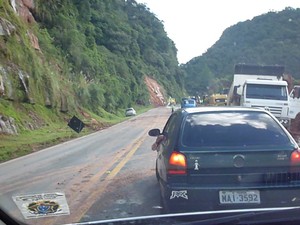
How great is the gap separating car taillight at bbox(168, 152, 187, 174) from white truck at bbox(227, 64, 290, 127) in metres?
16.4

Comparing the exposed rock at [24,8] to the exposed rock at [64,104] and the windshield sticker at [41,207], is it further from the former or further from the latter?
the windshield sticker at [41,207]

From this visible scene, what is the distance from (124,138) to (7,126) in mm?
6167

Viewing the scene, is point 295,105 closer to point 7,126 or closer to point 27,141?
point 27,141

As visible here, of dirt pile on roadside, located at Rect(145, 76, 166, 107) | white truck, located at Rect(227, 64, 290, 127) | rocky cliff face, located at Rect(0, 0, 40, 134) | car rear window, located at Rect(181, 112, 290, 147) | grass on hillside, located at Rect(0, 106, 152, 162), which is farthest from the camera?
dirt pile on roadside, located at Rect(145, 76, 166, 107)

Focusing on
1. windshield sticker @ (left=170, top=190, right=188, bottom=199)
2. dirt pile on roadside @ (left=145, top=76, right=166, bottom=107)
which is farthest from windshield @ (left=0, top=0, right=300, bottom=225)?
dirt pile on roadside @ (left=145, top=76, right=166, bottom=107)

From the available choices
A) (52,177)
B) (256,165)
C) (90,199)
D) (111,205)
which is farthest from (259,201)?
(52,177)

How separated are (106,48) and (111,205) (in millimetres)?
69159

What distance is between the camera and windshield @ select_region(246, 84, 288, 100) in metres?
23.3

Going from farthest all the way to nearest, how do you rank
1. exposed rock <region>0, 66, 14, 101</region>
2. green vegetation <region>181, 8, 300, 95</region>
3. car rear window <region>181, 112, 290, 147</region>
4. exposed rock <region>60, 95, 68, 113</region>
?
green vegetation <region>181, 8, 300, 95</region> → exposed rock <region>60, 95, 68, 113</region> → exposed rock <region>0, 66, 14, 101</region> → car rear window <region>181, 112, 290, 147</region>

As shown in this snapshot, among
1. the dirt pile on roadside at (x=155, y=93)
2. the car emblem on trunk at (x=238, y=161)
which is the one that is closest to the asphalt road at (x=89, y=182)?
the car emblem on trunk at (x=238, y=161)

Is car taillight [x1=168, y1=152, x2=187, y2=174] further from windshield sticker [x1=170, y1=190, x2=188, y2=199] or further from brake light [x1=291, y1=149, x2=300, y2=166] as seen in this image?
brake light [x1=291, y1=149, x2=300, y2=166]

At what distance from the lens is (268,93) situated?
23.6 meters

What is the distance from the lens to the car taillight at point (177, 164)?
19.5ft

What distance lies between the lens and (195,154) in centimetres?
594
